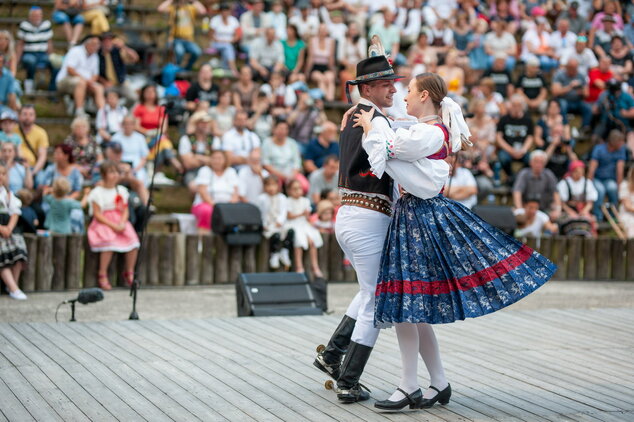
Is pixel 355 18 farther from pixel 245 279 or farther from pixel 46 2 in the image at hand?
pixel 245 279

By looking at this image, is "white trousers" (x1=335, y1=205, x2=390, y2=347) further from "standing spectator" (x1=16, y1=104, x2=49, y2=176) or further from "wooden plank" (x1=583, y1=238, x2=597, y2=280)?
"wooden plank" (x1=583, y1=238, x2=597, y2=280)

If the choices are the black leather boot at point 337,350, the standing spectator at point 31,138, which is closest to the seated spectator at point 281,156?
the standing spectator at point 31,138

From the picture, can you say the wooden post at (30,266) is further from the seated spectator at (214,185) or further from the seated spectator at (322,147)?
the seated spectator at (322,147)

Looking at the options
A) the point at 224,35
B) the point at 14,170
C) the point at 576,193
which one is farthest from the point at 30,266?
the point at 576,193

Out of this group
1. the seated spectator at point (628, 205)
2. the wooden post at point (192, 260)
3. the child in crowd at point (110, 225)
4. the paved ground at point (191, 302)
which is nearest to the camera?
the paved ground at point (191, 302)

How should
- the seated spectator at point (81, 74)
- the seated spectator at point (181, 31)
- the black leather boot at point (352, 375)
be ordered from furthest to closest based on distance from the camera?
the seated spectator at point (181, 31) < the seated spectator at point (81, 74) < the black leather boot at point (352, 375)

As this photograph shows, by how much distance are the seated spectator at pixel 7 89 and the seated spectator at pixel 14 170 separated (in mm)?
1337

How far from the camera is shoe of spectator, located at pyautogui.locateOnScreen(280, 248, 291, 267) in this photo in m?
10.2

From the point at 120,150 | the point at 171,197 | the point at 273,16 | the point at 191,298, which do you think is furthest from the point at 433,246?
the point at 273,16

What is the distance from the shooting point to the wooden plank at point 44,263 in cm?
913

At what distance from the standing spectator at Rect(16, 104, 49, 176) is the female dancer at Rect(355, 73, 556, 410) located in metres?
6.69

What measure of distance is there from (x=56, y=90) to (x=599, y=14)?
786cm

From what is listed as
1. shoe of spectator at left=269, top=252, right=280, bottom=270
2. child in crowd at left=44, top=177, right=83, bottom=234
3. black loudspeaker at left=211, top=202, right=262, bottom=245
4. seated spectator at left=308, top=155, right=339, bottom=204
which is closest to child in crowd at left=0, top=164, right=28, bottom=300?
child in crowd at left=44, top=177, right=83, bottom=234

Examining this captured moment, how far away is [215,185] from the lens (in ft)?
35.3
